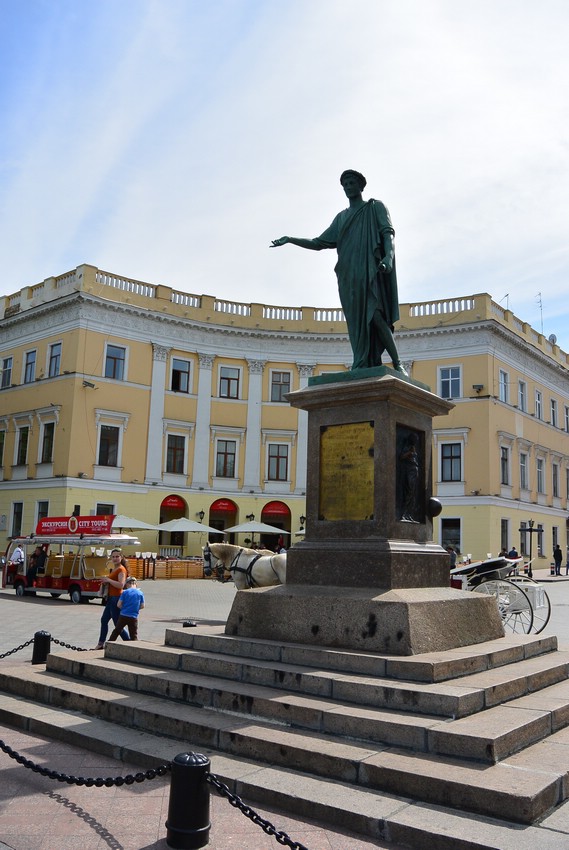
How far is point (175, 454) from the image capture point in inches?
1464

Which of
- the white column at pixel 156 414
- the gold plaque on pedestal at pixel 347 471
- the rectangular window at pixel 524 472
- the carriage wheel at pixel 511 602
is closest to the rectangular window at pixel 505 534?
the rectangular window at pixel 524 472

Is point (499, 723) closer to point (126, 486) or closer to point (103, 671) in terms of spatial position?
point (103, 671)

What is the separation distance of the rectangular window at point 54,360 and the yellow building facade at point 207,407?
93 millimetres

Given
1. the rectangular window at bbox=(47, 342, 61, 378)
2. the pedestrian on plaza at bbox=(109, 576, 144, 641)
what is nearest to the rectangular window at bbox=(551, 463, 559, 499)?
the rectangular window at bbox=(47, 342, 61, 378)

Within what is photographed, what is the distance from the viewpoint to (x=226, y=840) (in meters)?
4.22

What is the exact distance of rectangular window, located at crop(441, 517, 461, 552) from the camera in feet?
117

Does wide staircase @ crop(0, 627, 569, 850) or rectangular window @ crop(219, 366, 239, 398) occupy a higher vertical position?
rectangular window @ crop(219, 366, 239, 398)

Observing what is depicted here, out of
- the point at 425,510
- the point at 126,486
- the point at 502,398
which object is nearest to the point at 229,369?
the point at 126,486

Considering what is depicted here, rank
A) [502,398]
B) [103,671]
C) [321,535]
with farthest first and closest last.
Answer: [502,398], [321,535], [103,671]

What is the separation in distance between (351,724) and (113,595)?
22.6 ft

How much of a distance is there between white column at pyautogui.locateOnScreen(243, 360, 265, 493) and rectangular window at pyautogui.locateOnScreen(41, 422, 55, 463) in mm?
9666

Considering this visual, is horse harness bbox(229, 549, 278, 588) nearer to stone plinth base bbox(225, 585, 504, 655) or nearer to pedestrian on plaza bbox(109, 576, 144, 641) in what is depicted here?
pedestrian on plaza bbox(109, 576, 144, 641)

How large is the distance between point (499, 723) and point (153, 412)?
107 ft

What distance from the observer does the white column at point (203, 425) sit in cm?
3738
